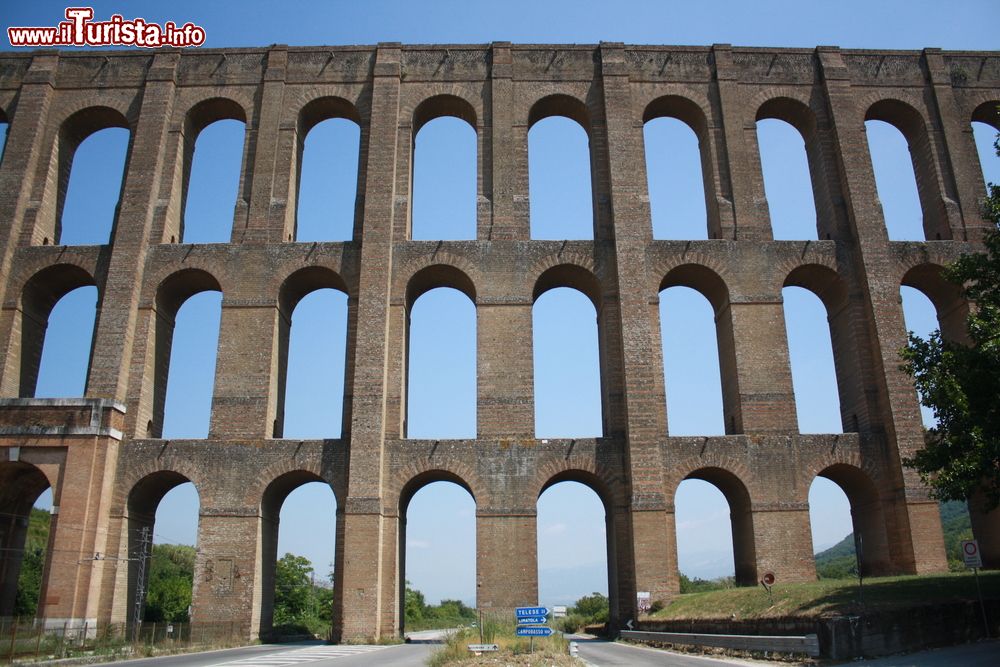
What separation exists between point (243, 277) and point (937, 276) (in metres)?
20.5

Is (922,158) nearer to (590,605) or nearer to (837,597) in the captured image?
(837,597)

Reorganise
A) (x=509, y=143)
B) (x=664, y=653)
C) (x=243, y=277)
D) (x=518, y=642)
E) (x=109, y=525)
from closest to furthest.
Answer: (x=518, y=642) → (x=664, y=653) → (x=109, y=525) → (x=243, y=277) → (x=509, y=143)

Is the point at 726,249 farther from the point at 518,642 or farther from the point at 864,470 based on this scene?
the point at 518,642

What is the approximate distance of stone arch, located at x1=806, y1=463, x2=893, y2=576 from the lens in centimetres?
2125

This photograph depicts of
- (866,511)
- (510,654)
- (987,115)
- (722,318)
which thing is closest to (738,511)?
(866,511)

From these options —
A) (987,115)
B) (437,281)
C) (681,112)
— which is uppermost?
(681,112)

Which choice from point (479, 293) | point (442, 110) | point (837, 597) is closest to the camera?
point (837, 597)

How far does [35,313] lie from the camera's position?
24344 millimetres

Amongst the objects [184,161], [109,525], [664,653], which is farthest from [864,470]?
[184,161]

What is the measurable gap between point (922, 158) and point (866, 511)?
11.7 metres

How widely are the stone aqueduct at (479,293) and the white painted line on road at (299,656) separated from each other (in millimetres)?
1167

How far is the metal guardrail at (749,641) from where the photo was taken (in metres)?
12.3

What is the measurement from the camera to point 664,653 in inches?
618

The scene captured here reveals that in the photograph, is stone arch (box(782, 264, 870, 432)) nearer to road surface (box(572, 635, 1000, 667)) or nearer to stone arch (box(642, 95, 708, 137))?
stone arch (box(642, 95, 708, 137))
